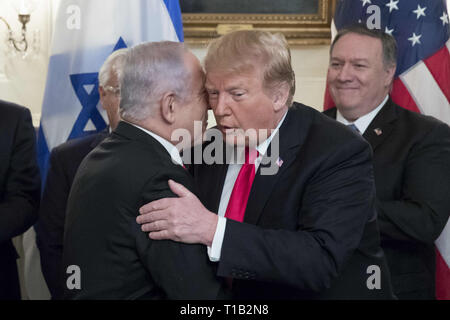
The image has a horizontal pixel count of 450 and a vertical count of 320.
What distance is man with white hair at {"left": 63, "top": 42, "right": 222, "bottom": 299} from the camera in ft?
6.07

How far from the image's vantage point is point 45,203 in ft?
11.0

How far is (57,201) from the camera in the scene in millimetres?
3311

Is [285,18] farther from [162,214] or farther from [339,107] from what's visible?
[162,214]

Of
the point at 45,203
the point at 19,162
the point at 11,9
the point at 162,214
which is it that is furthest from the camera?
the point at 11,9

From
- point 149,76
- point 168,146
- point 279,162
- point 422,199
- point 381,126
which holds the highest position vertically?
point 149,76

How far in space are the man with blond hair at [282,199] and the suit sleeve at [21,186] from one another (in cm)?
110

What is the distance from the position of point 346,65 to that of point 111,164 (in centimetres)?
198

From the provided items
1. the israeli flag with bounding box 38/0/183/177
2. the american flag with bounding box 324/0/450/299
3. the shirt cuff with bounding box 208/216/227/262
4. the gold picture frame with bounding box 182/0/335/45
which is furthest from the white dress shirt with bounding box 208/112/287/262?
the gold picture frame with bounding box 182/0/335/45

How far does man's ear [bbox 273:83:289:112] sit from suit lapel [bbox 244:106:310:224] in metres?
0.08

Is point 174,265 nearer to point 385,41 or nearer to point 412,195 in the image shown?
point 412,195

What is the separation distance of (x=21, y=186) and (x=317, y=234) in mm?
1614

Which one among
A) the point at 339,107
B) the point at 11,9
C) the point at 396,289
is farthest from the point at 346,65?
the point at 11,9

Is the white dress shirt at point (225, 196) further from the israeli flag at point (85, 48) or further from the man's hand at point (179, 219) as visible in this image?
the israeli flag at point (85, 48)

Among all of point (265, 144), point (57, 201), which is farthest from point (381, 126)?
point (57, 201)
